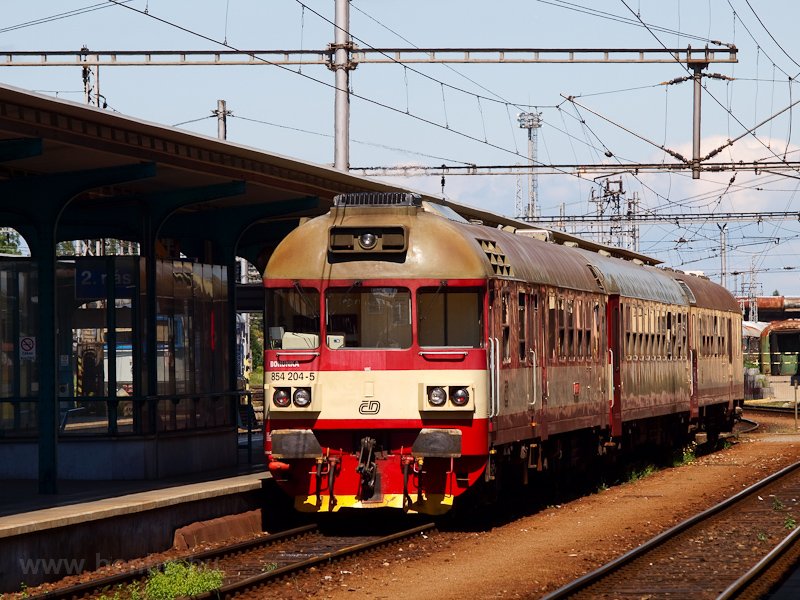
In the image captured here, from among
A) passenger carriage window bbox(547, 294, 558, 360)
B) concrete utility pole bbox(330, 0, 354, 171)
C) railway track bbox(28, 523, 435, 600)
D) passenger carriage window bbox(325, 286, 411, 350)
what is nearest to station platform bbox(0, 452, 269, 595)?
railway track bbox(28, 523, 435, 600)

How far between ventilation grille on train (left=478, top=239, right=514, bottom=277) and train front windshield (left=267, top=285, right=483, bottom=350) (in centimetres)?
63

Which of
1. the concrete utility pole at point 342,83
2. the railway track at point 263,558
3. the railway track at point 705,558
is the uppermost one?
the concrete utility pole at point 342,83

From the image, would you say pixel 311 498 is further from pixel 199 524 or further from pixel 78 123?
pixel 78 123

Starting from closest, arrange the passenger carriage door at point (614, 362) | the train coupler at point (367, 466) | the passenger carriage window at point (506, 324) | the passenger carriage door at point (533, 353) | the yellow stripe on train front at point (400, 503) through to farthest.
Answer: the train coupler at point (367, 466), the yellow stripe on train front at point (400, 503), the passenger carriage window at point (506, 324), the passenger carriage door at point (533, 353), the passenger carriage door at point (614, 362)

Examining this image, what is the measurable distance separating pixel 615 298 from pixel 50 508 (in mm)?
9975

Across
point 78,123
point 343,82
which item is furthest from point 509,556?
point 343,82

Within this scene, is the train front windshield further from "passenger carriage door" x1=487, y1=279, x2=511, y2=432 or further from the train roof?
"passenger carriage door" x1=487, y1=279, x2=511, y2=432

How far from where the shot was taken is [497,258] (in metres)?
15.6

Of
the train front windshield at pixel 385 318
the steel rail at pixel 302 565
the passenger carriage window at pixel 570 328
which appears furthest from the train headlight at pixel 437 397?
the passenger carriage window at pixel 570 328

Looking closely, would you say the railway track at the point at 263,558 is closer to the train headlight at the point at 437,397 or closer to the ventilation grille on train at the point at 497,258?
the train headlight at the point at 437,397

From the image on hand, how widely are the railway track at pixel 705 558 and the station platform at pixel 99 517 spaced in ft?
14.0

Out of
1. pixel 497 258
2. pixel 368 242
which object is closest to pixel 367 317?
pixel 368 242

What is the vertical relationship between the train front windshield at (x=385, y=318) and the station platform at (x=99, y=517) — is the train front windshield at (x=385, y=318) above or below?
above

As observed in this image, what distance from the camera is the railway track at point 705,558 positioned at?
11539mm
